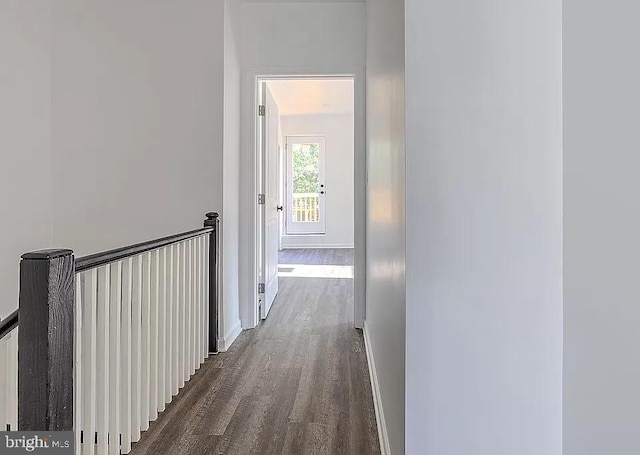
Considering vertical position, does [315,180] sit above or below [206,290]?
above

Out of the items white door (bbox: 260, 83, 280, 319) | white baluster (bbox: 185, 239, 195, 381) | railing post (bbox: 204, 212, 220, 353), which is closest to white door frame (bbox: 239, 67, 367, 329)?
white door (bbox: 260, 83, 280, 319)

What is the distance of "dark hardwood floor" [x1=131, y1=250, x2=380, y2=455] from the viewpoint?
2.11 meters

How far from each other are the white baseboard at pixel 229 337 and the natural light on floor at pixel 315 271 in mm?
2738

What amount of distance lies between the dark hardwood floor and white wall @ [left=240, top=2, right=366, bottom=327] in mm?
712

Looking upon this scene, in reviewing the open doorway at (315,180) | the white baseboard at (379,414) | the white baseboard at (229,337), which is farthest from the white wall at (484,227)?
the open doorway at (315,180)

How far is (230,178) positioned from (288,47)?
→ 1137mm

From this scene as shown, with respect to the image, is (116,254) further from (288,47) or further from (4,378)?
(288,47)

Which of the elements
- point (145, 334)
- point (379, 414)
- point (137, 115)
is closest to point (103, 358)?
point (145, 334)

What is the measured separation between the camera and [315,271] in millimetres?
6922

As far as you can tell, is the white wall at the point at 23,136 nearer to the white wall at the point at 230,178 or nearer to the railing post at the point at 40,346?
the white wall at the point at 230,178

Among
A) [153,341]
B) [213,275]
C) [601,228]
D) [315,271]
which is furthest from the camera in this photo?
[315,271]

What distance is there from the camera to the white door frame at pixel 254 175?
387cm

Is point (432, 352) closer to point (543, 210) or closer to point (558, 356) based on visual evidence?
point (558, 356)

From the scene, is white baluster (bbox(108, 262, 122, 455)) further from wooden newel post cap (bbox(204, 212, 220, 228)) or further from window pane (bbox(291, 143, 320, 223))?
window pane (bbox(291, 143, 320, 223))
